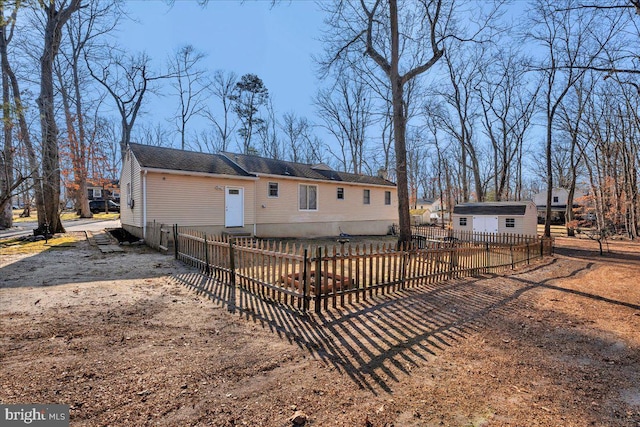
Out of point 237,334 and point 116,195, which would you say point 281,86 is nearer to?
point 116,195

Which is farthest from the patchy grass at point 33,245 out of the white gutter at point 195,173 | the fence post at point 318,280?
the fence post at point 318,280

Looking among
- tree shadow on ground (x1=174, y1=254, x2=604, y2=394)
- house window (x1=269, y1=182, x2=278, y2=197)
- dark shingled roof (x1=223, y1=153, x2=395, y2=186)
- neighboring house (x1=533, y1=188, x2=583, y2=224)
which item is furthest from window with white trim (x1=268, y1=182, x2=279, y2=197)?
neighboring house (x1=533, y1=188, x2=583, y2=224)

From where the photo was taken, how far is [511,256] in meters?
Answer: 11.0

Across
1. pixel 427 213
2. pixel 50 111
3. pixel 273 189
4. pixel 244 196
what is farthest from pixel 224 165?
pixel 427 213

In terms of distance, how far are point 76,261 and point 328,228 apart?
42.7 ft

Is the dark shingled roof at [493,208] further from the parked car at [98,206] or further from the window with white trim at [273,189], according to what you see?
the parked car at [98,206]

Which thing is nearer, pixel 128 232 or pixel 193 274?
pixel 193 274

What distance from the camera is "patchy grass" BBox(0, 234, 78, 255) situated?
31.8ft

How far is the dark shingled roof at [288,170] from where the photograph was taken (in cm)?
1718

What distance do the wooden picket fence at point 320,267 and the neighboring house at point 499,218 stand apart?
40.4 ft

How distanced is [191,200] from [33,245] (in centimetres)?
563

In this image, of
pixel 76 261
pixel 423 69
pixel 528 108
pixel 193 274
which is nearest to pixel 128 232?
pixel 76 261

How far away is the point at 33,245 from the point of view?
Result: 11.0m

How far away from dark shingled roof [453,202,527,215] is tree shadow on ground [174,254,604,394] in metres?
16.3
